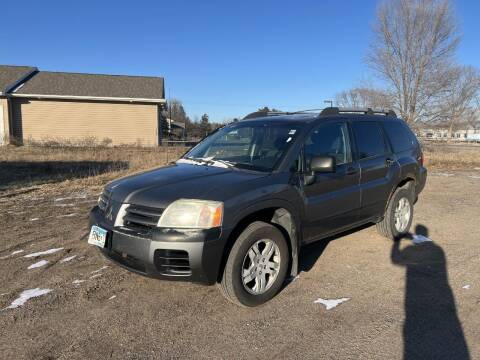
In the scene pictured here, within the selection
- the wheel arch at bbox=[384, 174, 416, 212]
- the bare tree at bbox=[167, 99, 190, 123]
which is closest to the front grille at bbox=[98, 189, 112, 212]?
the wheel arch at bbox=[384, 174, 416, 212]

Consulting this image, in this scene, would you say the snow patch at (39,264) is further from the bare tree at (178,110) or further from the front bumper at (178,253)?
the bare tree at (178,110)

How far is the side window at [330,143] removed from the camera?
425 centimetres

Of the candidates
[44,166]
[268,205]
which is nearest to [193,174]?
[268,205]

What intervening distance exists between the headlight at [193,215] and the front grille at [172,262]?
0.22 m

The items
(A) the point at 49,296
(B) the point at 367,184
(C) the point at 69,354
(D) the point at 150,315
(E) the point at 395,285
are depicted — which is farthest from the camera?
(B) the point at 367,184

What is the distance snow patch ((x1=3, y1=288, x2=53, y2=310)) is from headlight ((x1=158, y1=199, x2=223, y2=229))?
5.02 feet

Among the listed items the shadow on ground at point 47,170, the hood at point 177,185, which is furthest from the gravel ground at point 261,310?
the shadow on ground at point 47,170

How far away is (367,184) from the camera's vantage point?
4.83 metres

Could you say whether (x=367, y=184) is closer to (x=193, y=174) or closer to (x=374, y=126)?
(x=374, y=126)

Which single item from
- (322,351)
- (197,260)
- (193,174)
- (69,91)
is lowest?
(322,351)

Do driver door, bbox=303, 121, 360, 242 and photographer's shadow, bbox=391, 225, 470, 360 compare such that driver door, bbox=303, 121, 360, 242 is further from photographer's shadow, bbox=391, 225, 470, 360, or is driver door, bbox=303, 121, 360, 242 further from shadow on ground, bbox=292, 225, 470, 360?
photographer's shadow, bbox=391, 225, 470, 360

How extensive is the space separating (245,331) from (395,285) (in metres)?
1.79

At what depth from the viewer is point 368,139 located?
507 centimetres

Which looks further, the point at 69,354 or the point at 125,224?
the point at 125,224
